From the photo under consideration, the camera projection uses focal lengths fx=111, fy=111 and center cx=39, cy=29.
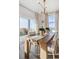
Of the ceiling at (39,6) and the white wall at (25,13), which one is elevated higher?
the ceiling at (39,6)

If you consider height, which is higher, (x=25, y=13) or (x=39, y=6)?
(x=39, y=6)

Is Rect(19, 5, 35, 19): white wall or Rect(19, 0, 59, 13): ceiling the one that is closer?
Rect(19, 5, 35, 19): white wall

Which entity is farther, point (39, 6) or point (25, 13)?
point (39, 6)

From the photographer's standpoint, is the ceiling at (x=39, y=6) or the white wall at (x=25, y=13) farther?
the ceiling at (x=39, y=6)

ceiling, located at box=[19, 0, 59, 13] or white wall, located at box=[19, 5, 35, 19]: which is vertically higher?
ceiling, located at box=[19, 0, 59, 13]
